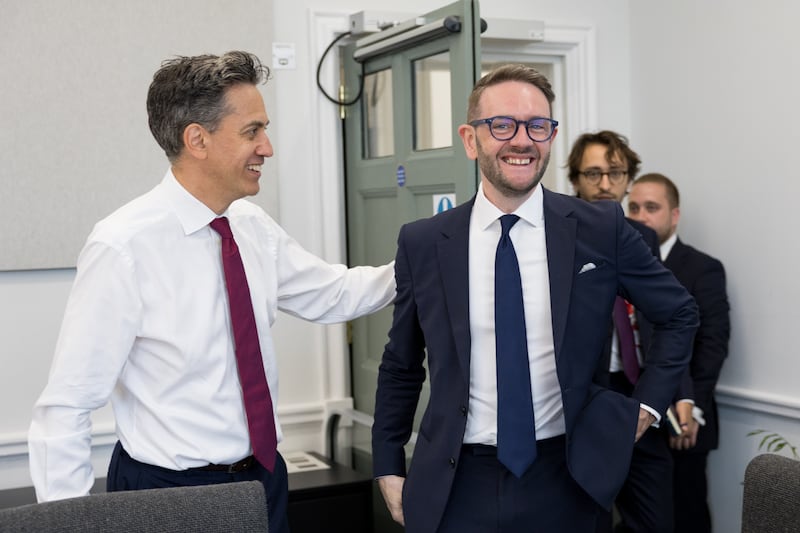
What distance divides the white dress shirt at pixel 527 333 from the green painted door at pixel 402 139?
96 cm

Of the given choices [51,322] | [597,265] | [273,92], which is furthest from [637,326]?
[51,322]

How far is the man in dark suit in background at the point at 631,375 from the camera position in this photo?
3.13 metres

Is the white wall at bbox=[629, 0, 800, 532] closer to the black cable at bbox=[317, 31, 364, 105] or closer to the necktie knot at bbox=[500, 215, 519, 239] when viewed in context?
the black cable at bbox=[317, 31, 364, 105]

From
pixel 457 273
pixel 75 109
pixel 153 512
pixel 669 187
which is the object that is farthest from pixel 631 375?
pixel 75 109

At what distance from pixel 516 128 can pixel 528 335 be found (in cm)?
42

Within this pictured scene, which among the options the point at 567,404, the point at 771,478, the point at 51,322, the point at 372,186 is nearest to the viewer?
the point at 771,478

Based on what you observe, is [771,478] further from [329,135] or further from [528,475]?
[329,135]

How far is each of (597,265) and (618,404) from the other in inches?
11.6

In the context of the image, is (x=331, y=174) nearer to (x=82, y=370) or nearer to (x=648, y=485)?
(x=648, y=485)

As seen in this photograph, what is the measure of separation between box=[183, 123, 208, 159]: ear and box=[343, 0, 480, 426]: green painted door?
1.09m

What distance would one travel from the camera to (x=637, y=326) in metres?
3.20

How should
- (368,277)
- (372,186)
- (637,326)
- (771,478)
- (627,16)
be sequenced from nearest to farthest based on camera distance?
(771,478) → (368,277) → (637,326) → (372,186) → (627,16)

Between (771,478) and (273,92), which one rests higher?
(273,92)

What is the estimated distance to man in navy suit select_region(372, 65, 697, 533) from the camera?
1.98 meters
